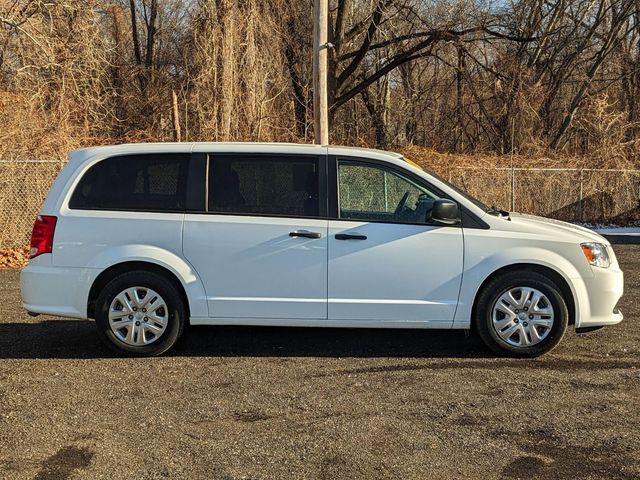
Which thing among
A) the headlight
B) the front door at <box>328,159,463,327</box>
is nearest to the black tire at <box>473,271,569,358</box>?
the front door at <box>328,159,463,327</box>

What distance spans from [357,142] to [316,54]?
8981mm

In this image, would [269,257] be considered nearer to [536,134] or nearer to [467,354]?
[467,354]

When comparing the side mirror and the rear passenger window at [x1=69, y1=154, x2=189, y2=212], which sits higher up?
the rear passenger window at [x1=69, y1=154, x2=189, y2=212]

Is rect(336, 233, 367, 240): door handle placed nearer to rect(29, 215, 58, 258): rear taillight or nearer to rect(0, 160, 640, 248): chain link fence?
rect(29, 215, 58, 258): rear taillight

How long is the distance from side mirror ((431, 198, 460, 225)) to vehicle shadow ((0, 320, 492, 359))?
1.22 m

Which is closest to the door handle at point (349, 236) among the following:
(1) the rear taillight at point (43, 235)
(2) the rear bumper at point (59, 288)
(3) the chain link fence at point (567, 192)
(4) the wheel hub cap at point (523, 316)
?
(4) the wheel hub cap at point (523, 316)

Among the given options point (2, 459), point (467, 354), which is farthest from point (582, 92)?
point (2, 459)

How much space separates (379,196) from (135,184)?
2170 millimetres

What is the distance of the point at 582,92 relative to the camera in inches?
949

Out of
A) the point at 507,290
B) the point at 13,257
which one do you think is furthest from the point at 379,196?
the point at 13,257

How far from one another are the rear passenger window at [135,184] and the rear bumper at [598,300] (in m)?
3.56

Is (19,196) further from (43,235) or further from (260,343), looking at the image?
(260,343)

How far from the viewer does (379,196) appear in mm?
5805

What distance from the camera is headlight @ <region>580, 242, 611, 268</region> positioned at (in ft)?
18.4
